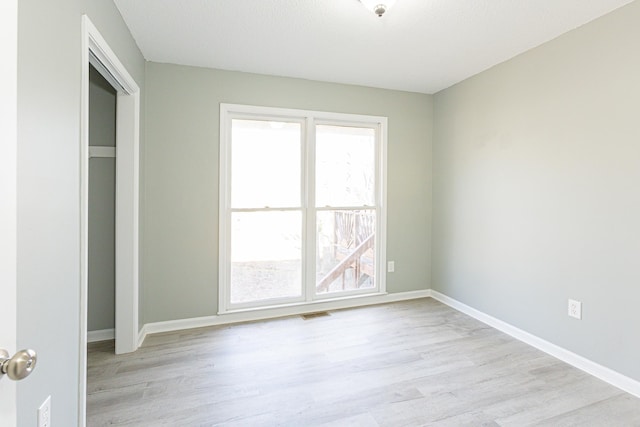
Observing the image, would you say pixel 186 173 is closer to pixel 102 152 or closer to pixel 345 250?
pixel 102 152

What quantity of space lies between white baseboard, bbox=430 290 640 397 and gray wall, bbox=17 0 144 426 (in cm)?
323

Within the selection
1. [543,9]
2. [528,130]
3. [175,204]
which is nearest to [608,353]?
[528,130]

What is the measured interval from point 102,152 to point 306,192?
191 centimetres

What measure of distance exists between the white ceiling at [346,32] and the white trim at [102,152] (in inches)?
36.0

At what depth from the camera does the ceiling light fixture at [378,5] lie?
1981 mm

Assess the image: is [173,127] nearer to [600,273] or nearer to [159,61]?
[159,61]

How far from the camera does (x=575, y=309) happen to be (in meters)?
2.43

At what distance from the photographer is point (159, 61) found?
9.73 ft

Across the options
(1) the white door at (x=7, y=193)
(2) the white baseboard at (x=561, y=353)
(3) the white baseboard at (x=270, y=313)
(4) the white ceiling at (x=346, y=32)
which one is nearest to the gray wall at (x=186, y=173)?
(3) the white baseboard at (x=270, y=313)

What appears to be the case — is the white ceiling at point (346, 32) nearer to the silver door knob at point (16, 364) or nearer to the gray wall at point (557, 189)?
the gray wall at point (557, 189)

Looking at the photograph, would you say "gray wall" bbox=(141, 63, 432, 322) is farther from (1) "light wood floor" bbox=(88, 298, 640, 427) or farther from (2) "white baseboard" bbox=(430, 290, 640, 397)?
(2) "white baseboard" bbox=(430, 290, 640, 397)

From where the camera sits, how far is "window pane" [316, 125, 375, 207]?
3600 millimetres

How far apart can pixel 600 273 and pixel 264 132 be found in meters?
3.09

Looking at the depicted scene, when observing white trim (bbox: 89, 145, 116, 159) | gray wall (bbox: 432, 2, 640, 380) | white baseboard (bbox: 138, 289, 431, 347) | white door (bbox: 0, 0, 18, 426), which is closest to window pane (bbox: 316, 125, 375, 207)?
gray wall (bbox: 432, 2, 640, 380)
